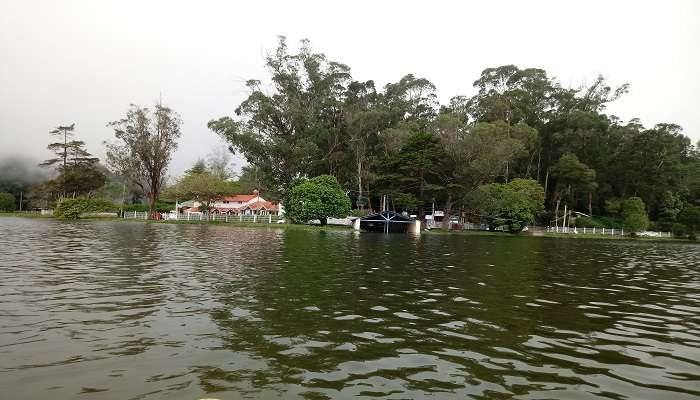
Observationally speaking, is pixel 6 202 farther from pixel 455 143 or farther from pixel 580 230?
pixel 580 230

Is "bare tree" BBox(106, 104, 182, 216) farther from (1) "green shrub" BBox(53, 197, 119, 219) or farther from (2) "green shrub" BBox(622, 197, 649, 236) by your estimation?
(2) "green shrub" BBox(622, 197, 649, 236)

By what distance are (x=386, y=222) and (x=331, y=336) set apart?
174ft

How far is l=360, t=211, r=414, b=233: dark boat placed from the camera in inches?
2368

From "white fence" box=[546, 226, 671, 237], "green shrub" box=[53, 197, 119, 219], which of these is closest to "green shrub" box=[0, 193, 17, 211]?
"green shrub" box=[53, 197, 119, 219]

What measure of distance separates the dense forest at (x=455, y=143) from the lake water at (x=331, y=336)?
51.3 meters

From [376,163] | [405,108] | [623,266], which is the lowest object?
[623,266]

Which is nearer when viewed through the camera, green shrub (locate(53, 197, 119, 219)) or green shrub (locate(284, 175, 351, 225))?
green shrub (locate(284, 175, 351, 225))

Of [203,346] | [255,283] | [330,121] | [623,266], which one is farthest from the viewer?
[330,121]

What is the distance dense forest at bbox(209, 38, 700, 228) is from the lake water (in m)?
51.3

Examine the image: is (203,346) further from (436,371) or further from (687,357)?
(687,357)

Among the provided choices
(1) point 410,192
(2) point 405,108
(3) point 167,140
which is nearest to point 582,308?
(1) point 410,192

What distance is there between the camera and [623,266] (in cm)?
2394

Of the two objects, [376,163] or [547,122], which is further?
[547,122]

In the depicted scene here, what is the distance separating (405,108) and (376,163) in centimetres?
1880
